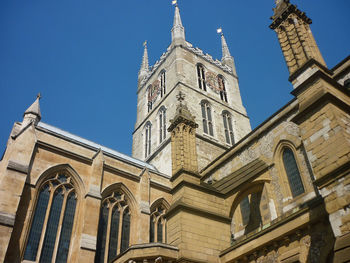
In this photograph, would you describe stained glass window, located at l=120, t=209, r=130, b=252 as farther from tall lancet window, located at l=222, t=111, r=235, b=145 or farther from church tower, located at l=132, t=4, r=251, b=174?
tall lancet window, located at l=222, t=111, r=235, b=145

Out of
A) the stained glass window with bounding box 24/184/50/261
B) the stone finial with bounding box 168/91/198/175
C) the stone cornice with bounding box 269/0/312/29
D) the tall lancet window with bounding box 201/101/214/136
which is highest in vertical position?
the tall lancet window with bounding box 201/101/214/136

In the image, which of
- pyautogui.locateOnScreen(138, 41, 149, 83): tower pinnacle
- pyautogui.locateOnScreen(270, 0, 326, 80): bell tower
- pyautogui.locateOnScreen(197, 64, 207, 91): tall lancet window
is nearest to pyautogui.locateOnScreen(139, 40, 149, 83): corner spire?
pyautogui.locateOnScreen(138, 41, 149, 83): tower pinnacle

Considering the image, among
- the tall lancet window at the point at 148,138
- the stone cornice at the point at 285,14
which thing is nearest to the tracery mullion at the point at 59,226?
the stone cornice at the point at 285,14

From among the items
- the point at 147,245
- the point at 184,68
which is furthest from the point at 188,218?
the point at 184,68

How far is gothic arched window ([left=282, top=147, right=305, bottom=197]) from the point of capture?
1323 cm

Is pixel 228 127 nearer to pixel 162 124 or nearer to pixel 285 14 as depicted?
pixel 162 124

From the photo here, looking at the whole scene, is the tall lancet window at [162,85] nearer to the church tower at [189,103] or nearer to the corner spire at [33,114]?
the church tower at [189,103]

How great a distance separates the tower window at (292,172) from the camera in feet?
43.4

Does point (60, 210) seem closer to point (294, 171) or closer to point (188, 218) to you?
point (188, 218)

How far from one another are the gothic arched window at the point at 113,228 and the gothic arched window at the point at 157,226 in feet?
5.49

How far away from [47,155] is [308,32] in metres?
13.5

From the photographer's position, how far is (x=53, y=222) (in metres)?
15.2

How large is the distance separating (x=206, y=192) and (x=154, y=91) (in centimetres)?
2446

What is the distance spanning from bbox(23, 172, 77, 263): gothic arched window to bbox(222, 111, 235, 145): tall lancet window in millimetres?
17562
